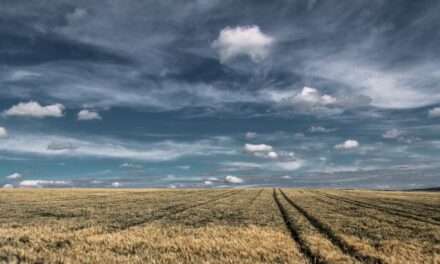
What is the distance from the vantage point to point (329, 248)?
48.0ft

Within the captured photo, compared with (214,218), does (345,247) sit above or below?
below

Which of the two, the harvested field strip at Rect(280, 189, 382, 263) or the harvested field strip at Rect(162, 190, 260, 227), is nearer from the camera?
the harvested field strip at Rect(280, 189, 382, 263)

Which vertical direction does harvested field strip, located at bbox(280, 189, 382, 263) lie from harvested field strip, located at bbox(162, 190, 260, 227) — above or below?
below

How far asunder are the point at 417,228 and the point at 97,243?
17906mm

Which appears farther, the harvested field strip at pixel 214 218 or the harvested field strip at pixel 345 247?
the harvested field strip at pixel 214 218

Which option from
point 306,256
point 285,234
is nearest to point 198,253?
point 306,256

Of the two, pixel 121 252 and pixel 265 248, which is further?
pixel 265 248

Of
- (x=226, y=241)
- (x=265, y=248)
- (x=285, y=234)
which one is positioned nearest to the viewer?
(x=265, y=248)

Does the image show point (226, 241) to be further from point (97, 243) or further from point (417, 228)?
point (417, 228)

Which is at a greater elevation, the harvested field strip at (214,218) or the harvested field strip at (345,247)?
the harvested field strip at (214,218)

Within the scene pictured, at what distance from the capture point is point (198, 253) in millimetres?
13438

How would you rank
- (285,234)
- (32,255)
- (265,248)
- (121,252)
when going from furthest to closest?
1. (285,234)
2. (265,248)
3. (121,252)
4. (32,255)

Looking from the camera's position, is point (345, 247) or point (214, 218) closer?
point (345, 247)

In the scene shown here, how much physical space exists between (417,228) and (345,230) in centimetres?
515
